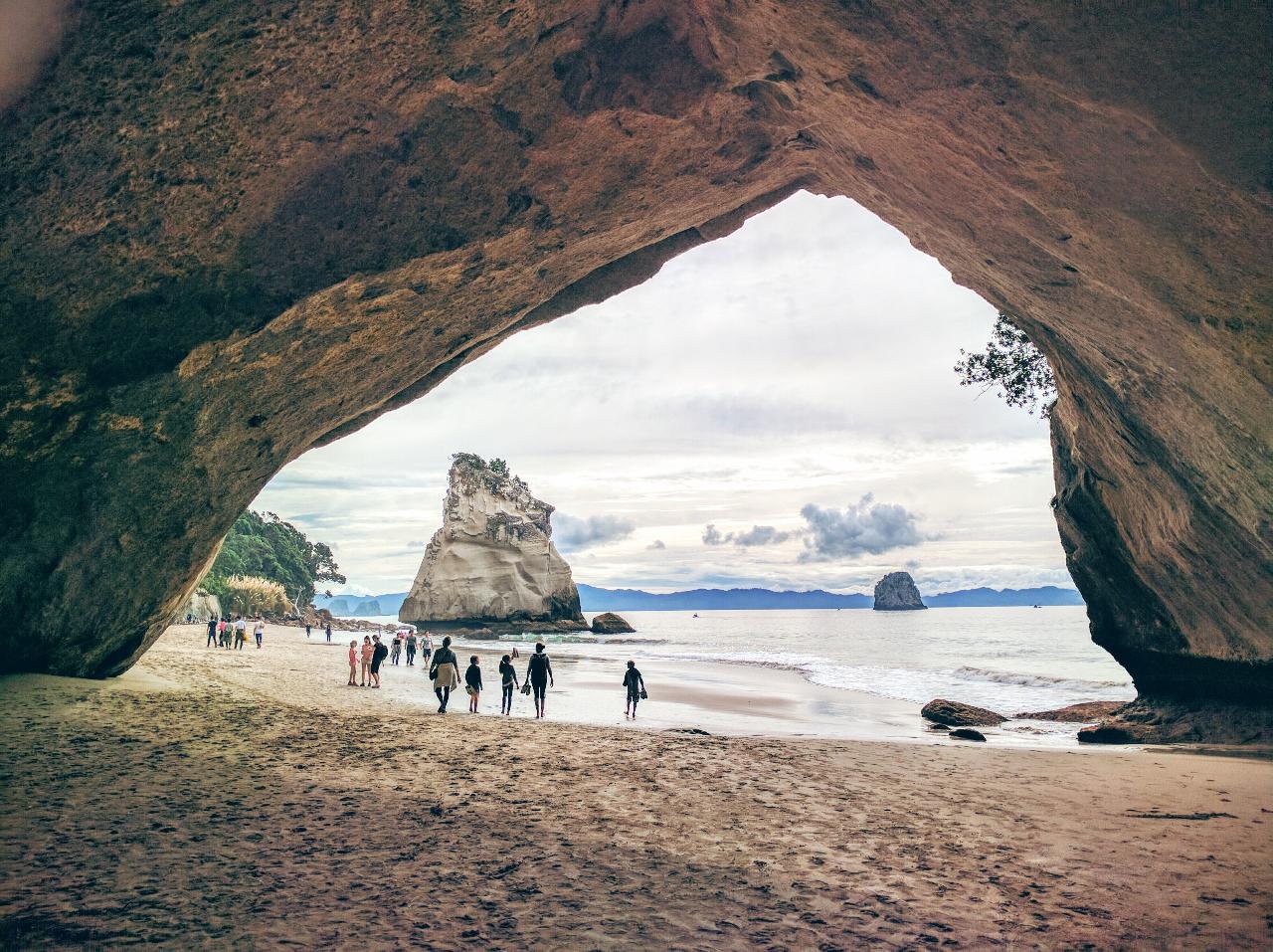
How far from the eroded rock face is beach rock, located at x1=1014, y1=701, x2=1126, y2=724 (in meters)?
6.21

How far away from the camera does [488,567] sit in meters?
62.7

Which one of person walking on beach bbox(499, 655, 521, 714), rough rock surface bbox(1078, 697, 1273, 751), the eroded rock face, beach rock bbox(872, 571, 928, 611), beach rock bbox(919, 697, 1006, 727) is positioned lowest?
beach rock bbox(872, 571, 928, 611)

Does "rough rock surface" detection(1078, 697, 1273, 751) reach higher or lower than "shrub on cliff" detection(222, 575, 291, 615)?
lower

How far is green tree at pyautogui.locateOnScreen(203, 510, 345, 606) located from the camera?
7300 centimetres

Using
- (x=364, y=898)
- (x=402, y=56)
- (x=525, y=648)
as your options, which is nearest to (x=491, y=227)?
(x=402, y=56)

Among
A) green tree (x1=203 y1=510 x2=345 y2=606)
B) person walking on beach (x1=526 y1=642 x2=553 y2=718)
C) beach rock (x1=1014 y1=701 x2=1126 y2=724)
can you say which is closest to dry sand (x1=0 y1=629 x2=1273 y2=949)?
person walking on beach (x1=526 y1=642 x2=553 y2=718)

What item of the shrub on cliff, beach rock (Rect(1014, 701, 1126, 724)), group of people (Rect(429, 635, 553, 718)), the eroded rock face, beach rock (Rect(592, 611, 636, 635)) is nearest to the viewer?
the eroded rock face

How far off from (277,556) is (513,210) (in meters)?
85.3

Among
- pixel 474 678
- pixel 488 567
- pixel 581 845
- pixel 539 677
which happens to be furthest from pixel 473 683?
pixel 488 567

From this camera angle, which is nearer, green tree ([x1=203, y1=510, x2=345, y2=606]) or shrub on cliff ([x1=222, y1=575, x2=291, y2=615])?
shrub on cliff ([x1=222, y1=575, x2=291, y2=615])

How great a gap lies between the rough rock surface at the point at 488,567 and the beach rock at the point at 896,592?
13721cm

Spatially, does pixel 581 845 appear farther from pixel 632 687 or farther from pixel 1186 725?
pixel 1186 725

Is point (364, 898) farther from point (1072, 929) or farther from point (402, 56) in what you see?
point (402, 56)

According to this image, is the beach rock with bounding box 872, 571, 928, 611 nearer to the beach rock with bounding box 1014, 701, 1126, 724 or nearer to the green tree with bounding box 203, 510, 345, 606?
the green tree with bounding box 203, 510, 345, 606
